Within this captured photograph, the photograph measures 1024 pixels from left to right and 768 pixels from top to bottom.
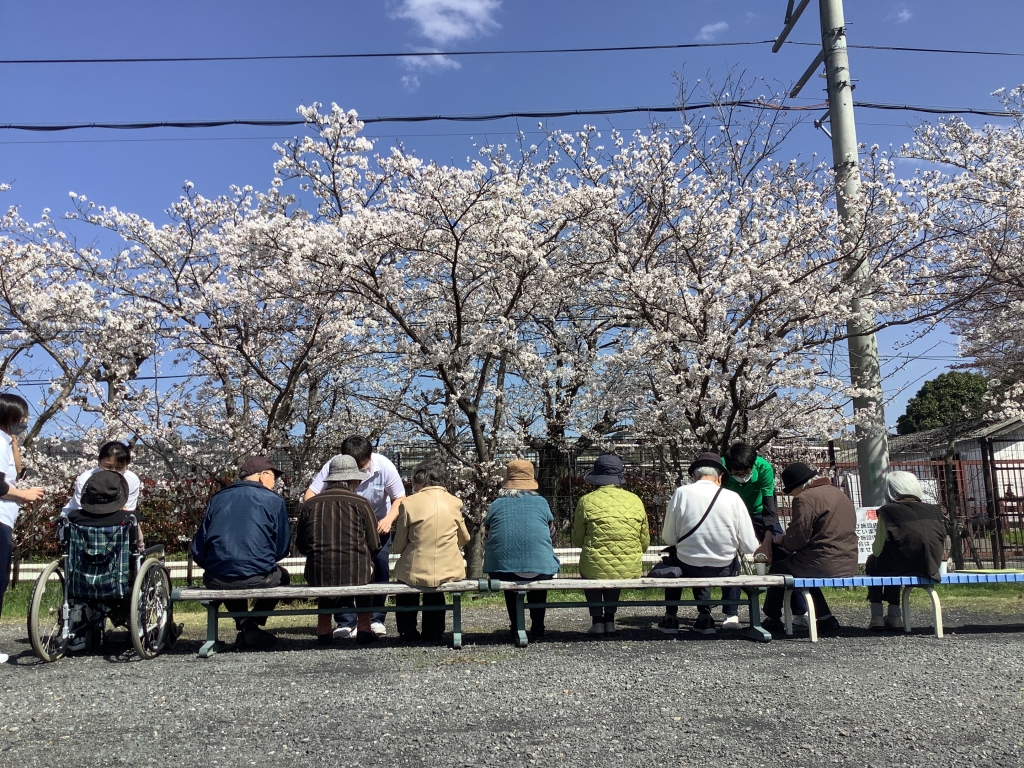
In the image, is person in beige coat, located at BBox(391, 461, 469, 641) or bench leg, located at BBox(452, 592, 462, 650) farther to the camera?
person in beige coat, located at BBox(391, 461, 469, 641)

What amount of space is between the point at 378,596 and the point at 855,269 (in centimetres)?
703

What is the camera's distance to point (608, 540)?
19.7ft

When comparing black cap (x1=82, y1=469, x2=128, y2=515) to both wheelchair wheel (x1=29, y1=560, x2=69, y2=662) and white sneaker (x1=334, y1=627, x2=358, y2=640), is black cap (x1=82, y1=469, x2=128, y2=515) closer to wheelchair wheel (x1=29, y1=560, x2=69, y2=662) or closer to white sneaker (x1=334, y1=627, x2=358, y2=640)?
wheelchair wheel (x1=29, y1=560, x2=69, y2=662)

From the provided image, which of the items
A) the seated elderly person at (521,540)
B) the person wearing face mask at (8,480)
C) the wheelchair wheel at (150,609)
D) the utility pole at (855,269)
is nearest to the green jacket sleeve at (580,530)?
the seated elderly person at (521,540)

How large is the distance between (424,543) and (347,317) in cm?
467

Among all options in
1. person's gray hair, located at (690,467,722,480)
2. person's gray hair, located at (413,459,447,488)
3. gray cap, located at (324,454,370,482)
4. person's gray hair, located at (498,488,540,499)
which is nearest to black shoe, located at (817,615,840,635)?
person's gray hair, located at (690,467,722,480)

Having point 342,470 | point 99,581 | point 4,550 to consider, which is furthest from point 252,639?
point 4,550

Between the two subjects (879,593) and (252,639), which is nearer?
(252,639)

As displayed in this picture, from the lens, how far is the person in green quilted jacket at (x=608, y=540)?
5.98 meters

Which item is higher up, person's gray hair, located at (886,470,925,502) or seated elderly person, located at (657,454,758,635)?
person's gray hair, located at (886,470,925,502)

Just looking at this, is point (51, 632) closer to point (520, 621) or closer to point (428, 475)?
point (428, 475)

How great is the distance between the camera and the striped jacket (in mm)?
5816

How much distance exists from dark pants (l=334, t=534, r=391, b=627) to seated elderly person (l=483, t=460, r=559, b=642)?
0.96m

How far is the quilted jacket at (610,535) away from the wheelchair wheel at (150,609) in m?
3.04
